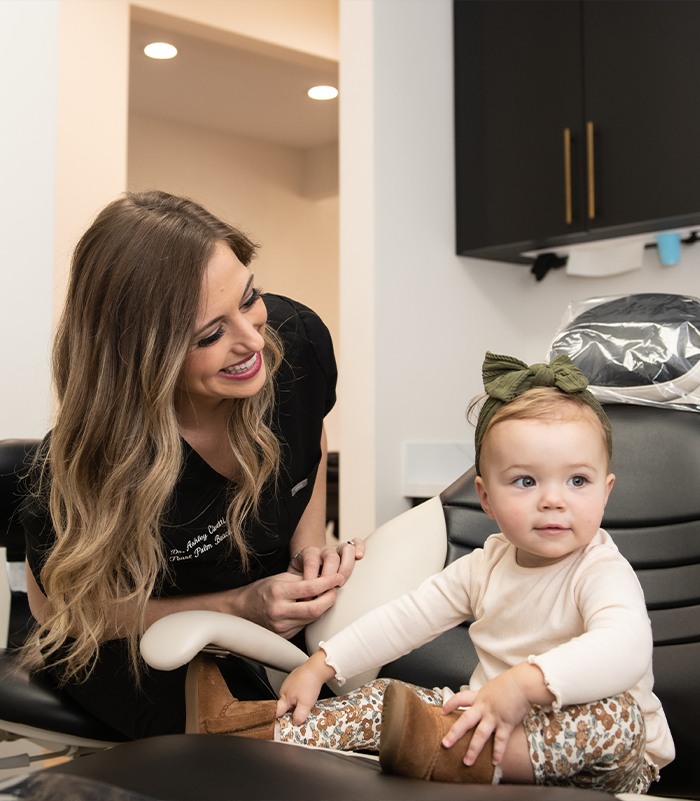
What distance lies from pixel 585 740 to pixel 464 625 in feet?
1.70

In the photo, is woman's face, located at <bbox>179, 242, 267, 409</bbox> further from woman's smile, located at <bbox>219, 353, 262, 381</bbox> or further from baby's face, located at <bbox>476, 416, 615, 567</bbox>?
baby's face, located at <bbox>476, 416, 615, 567</bbox>

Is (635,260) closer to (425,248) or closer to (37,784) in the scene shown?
(425,248)

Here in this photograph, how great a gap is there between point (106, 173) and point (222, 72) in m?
1.86

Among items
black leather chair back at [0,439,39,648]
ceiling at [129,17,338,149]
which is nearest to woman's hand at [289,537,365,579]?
black leather chair back at [0,439,39,648]

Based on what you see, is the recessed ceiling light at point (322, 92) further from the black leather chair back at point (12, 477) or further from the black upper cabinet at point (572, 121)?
the black leather chair back at point (12, 477)

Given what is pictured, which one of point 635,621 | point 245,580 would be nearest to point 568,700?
point 635,621

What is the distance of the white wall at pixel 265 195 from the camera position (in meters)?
6.77

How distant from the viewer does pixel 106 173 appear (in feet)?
13.5

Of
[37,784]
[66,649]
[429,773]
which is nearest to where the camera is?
[37,784]

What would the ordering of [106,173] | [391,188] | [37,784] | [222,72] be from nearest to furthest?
[37,784], [391,188], [106,173], [222,72]

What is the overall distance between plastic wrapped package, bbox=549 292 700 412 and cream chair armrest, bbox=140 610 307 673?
648 mm

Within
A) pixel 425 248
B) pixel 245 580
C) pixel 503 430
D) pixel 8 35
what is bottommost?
pixel 245 580

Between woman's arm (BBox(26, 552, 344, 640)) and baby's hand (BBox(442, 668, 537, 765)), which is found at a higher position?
woman's arm (BBox(26, 552, 344, 640))

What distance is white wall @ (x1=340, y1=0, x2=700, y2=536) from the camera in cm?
329
